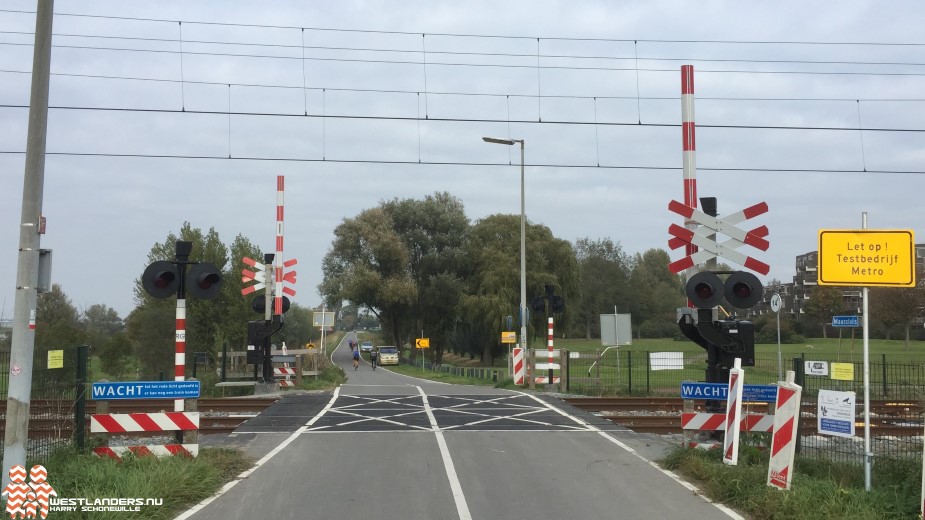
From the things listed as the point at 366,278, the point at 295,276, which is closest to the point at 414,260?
the point at 366,278

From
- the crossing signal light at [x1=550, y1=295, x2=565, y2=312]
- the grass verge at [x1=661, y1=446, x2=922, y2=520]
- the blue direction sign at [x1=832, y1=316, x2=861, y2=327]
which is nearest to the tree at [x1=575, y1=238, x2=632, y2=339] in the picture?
the crossing signal light at [x1=550, y1=295, x2=565, y2=312]

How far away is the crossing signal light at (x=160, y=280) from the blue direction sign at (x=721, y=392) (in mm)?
7630

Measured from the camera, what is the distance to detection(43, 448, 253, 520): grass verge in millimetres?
8586

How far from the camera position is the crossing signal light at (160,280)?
11.5 meters

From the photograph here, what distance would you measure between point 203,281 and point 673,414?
11.0 m

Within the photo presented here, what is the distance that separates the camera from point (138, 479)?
9.22 meters

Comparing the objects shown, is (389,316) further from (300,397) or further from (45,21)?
(45,21)

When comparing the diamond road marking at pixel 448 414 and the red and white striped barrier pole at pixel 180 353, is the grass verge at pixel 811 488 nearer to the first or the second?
the diamond road marking at pixel 448 414

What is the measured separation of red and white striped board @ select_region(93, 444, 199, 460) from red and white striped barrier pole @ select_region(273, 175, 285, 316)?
12365mm

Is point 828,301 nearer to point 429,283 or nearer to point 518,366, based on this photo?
point 518,366

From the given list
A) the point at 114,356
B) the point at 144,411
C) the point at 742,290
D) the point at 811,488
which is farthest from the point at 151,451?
the point at 114,356

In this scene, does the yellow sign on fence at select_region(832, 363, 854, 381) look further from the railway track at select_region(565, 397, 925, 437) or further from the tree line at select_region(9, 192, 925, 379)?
the tree line at select_region(9, 192, 925, 379)

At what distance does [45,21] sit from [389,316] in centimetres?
5795

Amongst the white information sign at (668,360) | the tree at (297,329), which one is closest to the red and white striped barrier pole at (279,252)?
the white information sign at (668,360)
